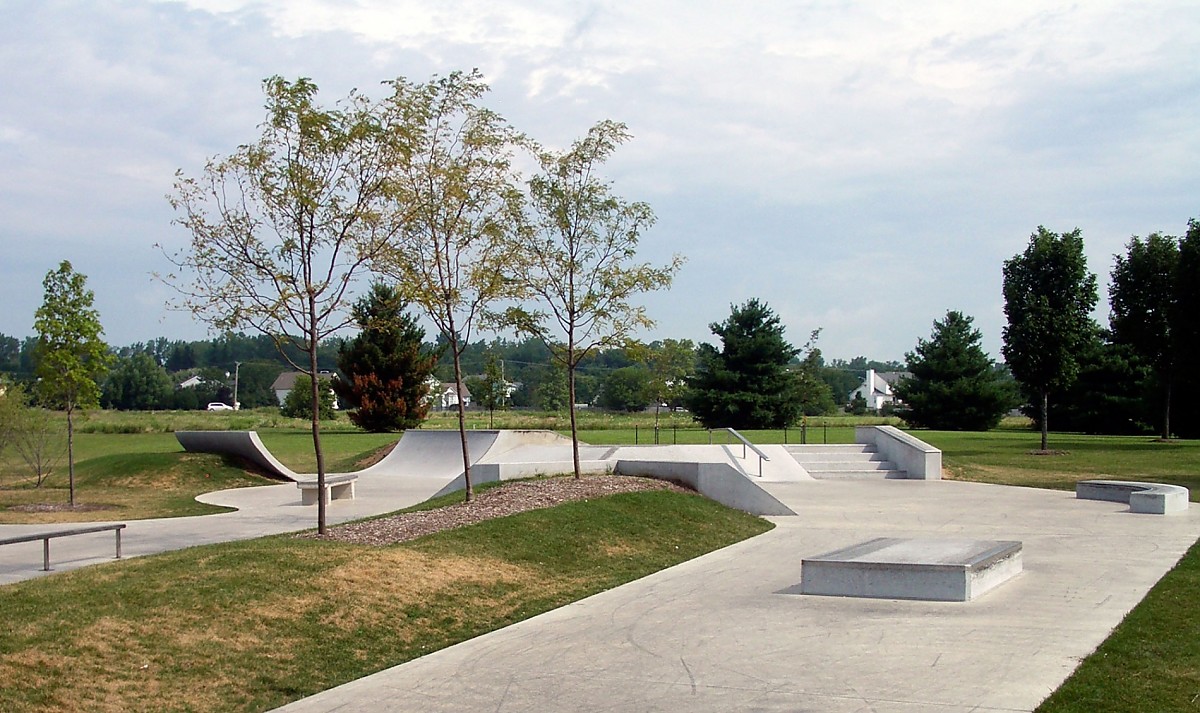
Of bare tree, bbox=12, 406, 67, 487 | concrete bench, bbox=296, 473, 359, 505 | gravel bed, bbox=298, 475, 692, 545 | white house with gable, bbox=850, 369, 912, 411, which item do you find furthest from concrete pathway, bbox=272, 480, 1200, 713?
white house with gable, bbox=850, 369, 912, 411

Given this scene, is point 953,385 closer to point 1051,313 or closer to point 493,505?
point 1051,313

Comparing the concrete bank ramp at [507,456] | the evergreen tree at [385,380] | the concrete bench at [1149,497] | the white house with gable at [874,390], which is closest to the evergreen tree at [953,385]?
the evergreen tree at [385,380]

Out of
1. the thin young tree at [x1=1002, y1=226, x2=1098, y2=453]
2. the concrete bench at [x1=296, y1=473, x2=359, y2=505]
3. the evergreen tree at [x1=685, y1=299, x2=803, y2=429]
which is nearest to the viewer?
the concrete bench at [x1=296, y1=473, x2=359, y2=505]

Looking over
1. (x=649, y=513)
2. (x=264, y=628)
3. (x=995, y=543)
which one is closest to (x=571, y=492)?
(x=649, y=513)

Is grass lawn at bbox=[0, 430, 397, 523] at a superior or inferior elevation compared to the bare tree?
inferior

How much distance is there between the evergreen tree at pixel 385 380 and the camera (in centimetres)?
4169

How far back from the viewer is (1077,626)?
26.8 ft

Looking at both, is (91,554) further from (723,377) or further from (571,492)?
(723,377)

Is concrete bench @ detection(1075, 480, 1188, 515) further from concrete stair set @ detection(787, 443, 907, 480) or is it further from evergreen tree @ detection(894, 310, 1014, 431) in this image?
evergreen tree @ detection(894, 310, 1014, 431)

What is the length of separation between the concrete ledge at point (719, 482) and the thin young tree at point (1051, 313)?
17.6 m

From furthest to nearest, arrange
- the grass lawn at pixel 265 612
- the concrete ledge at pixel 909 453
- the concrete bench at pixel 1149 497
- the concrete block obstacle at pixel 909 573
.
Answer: the concrete ledge at pixel 909 453 → the concrete bench at pixel 1149 497 → the concrete block obstacle at pixel 909 573 → the grass lawn at pixel 265 612

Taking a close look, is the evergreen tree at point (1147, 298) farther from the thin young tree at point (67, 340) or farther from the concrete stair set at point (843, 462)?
the thin young tree at point (67, 340)

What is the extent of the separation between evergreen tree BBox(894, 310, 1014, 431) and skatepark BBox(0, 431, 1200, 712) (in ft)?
129

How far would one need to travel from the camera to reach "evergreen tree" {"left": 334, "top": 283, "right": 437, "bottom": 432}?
4169 centimetres
